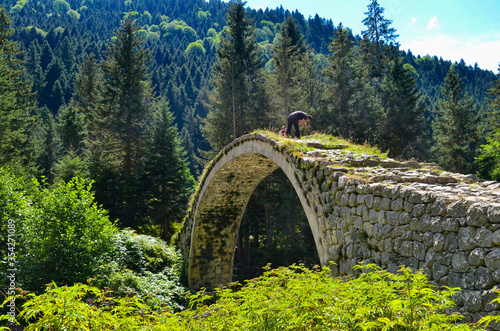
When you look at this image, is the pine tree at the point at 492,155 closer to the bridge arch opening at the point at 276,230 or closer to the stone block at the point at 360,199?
the bridge arch opening at the point at 276,230

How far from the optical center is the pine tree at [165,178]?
75.4 feet

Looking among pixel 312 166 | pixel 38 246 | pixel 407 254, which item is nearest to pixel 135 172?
pixel 38 246

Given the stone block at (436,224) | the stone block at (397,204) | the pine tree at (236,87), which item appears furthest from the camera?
the pine tree at (236,87)

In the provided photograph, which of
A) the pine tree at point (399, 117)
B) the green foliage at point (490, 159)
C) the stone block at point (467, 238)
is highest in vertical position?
the pine tree at point (399, 117)

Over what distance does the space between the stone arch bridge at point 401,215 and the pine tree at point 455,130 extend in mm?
21352

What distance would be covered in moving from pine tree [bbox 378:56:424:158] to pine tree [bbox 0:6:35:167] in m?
20.2

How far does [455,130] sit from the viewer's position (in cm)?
2795

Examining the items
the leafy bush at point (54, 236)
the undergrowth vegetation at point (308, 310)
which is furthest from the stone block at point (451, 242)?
the leafy bush at point (54, 236)

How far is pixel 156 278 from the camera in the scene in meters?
13.6

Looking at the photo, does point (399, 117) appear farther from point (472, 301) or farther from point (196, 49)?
point (196, 49)

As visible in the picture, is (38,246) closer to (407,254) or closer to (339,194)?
(339,194)

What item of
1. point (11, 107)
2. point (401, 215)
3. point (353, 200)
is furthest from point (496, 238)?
point (11, 107)

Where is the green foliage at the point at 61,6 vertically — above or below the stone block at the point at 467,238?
above

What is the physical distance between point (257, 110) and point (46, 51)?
63788 millimetres
